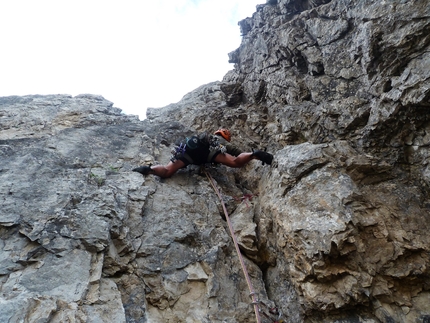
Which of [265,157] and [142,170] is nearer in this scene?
[265,157]

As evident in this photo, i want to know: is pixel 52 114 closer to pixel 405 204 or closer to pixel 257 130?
pixel 257 130

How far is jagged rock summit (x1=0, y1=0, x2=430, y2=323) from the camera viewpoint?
339 centimetres

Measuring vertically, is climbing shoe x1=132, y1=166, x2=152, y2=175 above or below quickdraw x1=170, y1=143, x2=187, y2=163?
below

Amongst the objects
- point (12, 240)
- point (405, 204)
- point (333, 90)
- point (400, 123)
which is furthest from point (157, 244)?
point (333, 90)

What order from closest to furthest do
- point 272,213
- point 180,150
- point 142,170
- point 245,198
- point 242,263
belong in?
point 242,263 < point 272,213 < point 245,198 < point 142,170 < point 180,150

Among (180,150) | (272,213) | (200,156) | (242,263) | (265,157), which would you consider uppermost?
(180,150)

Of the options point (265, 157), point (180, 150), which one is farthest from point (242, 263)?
point (180, 150)

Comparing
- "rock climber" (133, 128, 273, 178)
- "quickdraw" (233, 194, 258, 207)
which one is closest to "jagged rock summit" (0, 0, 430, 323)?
"quickdraw" (233, 194, 258, 207)

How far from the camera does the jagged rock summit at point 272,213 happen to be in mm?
3389

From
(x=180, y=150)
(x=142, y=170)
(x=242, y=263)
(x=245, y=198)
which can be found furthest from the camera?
(x=180, y=150)

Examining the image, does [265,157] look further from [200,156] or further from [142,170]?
[142,170]

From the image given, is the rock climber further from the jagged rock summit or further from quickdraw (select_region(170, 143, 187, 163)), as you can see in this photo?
the jagged rock summit

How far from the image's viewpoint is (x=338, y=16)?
6.59 meters

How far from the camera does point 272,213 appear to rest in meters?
4.61
